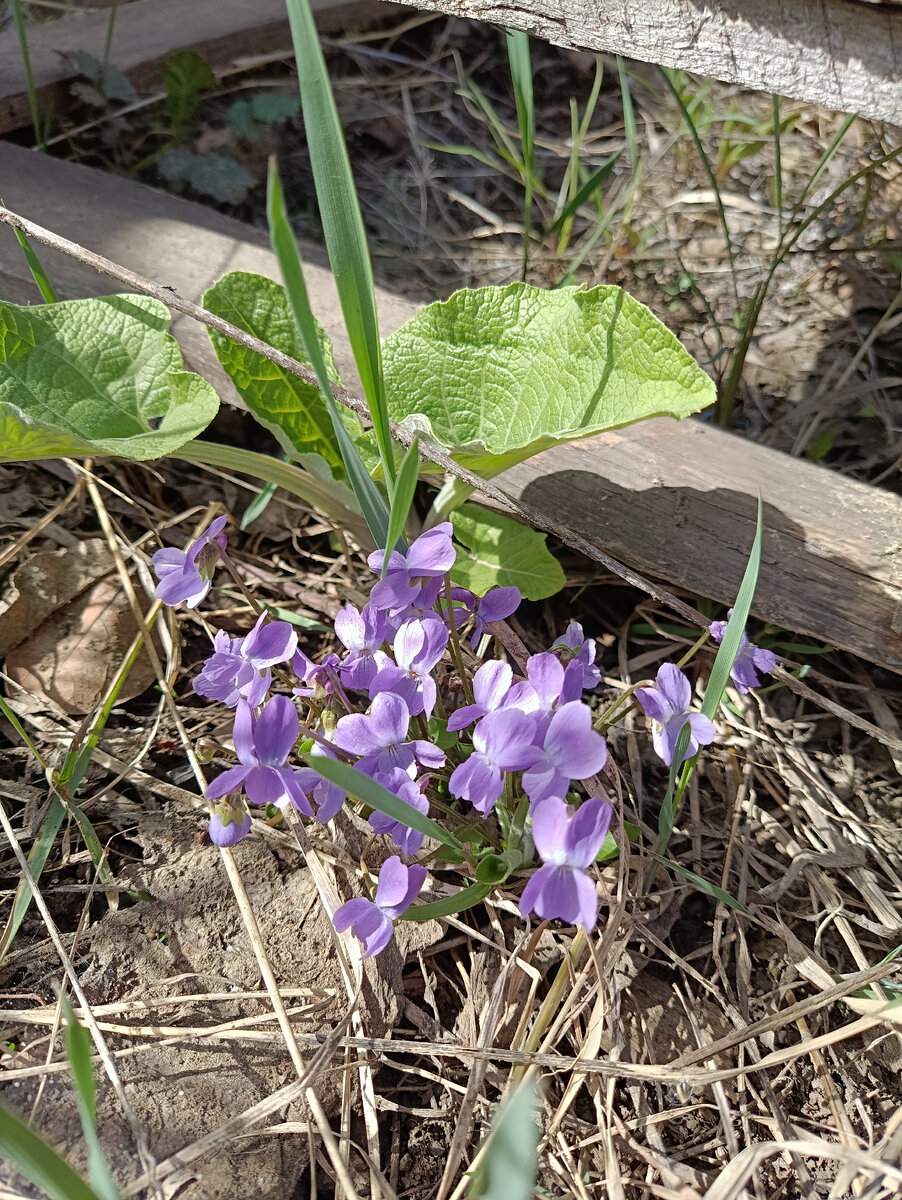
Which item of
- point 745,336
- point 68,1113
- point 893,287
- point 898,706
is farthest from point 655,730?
point 893,287

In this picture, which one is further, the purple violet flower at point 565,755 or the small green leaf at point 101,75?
the small green leaf at point 101,75

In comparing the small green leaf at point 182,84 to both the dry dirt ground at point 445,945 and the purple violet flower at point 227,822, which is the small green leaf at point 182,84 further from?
the purple violet flower at point 227,822

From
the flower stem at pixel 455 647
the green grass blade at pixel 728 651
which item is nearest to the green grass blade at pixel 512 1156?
the green grass blade at pixel 728 651

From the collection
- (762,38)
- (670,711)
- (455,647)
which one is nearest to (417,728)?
(455,647)

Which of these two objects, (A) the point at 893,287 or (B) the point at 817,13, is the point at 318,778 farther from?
(A) the point at 893,287

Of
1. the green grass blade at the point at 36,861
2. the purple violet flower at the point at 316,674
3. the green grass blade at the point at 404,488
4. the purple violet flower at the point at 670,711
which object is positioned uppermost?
the green grass blade at the point at 404,488

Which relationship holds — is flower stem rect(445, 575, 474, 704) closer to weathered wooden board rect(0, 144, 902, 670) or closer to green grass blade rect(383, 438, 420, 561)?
green grass blade rect(383, 438, 420, 561)

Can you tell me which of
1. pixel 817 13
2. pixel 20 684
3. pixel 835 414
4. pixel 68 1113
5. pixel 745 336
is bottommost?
pixel 68 1113
